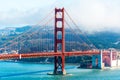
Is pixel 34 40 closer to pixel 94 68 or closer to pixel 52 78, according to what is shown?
pixel 94 68

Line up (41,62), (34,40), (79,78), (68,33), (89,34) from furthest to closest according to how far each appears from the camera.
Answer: (89,34), (68,33), (34,40), (41,62), (79,78)

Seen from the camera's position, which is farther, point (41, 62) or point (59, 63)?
point (41, 62)

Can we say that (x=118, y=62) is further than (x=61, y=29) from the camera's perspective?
Yes

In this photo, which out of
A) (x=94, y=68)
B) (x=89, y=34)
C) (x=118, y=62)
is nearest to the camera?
(x=94, y=68)

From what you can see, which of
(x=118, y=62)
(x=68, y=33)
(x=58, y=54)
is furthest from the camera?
(x=68, y=33)

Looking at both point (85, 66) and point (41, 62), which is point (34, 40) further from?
point (85, 66)

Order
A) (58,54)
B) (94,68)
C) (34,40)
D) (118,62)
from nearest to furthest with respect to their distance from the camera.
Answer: (58,54)
(94,68)
(118,62)
(34,40)

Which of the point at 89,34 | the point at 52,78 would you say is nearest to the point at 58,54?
the point at 52,78

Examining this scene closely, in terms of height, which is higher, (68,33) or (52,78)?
(68,33)

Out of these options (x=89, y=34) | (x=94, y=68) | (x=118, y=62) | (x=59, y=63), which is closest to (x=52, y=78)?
(x=59, y=63)
